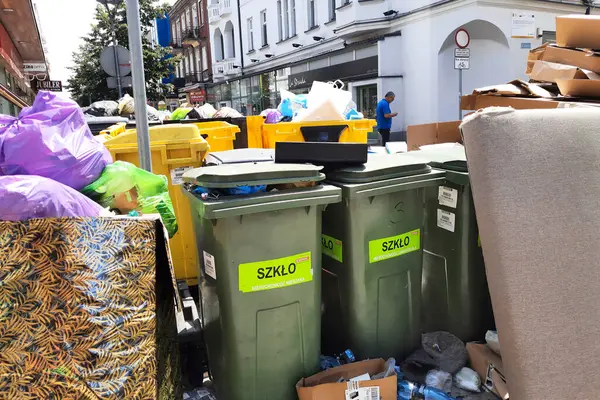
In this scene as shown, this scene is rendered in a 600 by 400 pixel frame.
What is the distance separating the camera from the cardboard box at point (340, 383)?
7.06ft

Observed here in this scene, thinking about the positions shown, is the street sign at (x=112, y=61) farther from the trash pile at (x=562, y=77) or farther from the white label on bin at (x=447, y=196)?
the white label on bin at (x=447, y=196)

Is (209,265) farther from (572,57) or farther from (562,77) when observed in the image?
(572,57)

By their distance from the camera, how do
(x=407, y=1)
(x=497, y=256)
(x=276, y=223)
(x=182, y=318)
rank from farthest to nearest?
(x=407, y=1)
(x=182, y=318)
(x=276, y=223)
(x=497, y=256)

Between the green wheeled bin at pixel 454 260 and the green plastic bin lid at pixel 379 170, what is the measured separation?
21cm

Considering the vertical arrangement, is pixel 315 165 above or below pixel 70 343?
above

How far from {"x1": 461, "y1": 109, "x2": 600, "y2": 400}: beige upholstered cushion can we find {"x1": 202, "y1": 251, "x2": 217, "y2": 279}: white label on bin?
3.98 ft

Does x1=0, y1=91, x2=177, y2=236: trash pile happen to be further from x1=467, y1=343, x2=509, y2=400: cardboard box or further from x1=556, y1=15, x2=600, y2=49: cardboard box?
x1=556, y1=15, x2=600, y2=49: cardboard box

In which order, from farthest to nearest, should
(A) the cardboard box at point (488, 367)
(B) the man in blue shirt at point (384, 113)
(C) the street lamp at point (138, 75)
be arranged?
(B) the man in blue shirt at point (384, 113)
(C) the street lamp at point (138, 75)
(A) the cardboard box at point (488, 367)

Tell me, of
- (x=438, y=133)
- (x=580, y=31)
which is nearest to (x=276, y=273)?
(x=438, y=133)

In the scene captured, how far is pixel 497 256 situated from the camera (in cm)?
198

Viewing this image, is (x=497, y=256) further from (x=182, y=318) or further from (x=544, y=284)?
(x=182, y=318)

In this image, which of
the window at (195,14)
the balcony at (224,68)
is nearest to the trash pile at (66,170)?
the balcony at (224,68)

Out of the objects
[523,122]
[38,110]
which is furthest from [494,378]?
[38,110]

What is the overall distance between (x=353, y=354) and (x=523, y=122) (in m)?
1.41
